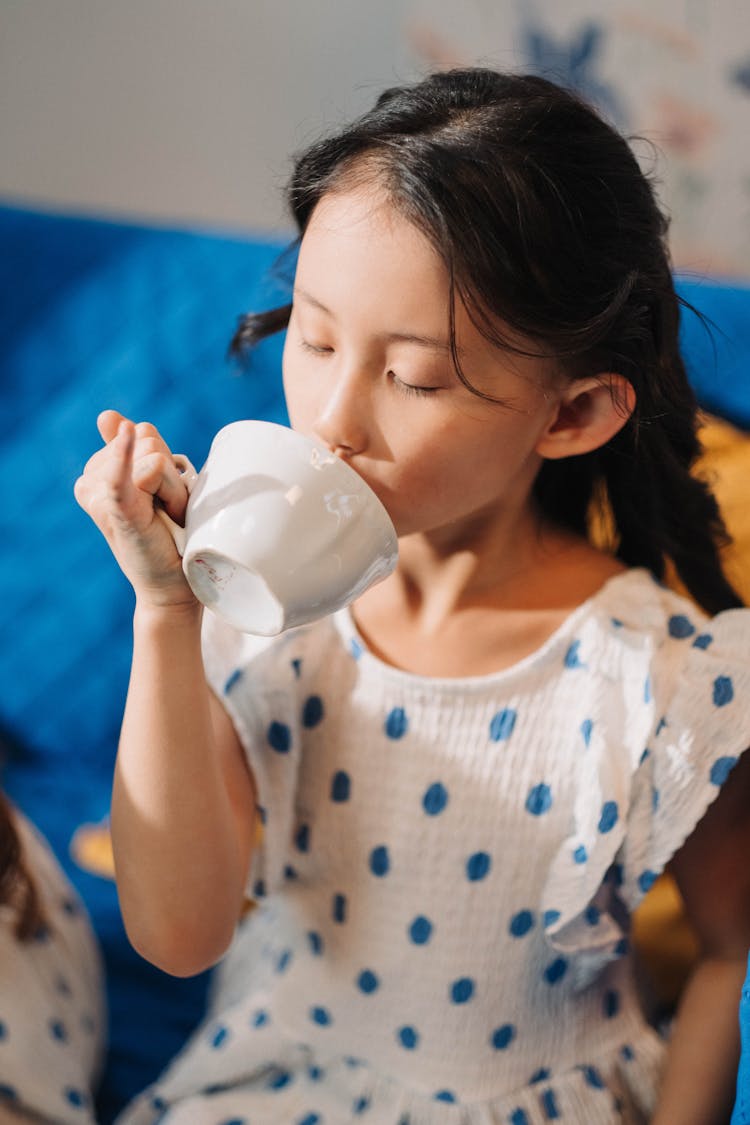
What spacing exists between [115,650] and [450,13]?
43.7 inches

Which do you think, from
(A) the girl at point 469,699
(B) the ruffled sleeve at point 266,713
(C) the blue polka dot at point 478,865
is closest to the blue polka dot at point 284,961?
(A) the girl at point 469,699

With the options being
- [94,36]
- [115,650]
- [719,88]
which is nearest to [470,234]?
[115,650]

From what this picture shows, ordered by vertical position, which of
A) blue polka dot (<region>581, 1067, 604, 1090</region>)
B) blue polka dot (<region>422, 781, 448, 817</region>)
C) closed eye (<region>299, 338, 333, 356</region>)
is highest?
closed eye (<region>299, 338, 333, 356</region>)

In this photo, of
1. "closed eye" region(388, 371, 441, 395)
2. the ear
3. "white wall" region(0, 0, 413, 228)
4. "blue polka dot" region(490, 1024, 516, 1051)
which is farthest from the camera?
"white wall" region(0, 0, 413, 228)

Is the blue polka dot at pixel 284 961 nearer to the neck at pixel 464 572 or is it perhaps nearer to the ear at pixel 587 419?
the neck at pixel 464 572

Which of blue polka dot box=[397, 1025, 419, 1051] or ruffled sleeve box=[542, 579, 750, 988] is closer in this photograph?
ruffled sleeve box=[542, 579, 750, 988]

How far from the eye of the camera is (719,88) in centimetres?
A: 167

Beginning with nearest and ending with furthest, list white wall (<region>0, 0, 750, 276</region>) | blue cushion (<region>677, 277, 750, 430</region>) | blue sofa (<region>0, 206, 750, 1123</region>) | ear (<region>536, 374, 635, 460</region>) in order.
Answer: ear (<region>536, 374, 635, 460</region>)
blue cushion (<region>677, 277, 750, 430</region>)
blue sofa (<region>0, 206, 750, 1123</region>)
white wall (<region>0, 0, 750, 276</region>)

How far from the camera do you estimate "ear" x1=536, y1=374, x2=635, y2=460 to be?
85 centimetres

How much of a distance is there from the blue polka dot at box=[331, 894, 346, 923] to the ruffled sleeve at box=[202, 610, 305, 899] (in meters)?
0.06

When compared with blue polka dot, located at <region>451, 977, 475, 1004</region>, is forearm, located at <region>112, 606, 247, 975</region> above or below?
above

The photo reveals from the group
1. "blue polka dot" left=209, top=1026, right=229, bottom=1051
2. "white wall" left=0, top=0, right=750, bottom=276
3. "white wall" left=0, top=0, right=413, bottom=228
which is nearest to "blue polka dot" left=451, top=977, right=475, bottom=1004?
"blue polka dot" left=209, top=1026, right=229, bottom=1051

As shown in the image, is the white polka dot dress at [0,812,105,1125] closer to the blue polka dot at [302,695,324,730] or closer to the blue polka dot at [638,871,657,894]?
the blue polka dot at [302,695,324,730]

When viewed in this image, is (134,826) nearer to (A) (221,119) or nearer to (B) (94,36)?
(A) (221,119)
